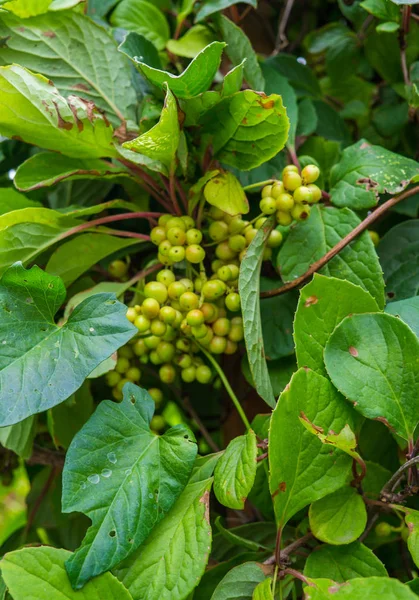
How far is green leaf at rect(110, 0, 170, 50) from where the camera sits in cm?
75

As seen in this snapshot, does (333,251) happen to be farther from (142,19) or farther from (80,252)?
(142,19)

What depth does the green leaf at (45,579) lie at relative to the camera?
1.46 ft

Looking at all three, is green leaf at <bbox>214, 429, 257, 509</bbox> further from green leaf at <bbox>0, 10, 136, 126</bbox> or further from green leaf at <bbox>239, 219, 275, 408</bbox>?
green leaf at <bbox>0, 10, 136, 126</bbox>

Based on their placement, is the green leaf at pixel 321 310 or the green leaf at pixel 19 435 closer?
the green leaf at pixel 321 310

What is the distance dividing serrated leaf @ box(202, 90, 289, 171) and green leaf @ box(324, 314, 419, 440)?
0.63 feet

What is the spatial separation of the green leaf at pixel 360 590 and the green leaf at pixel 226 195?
13.0 inches

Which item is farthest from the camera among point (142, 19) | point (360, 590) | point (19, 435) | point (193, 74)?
point (142, 19)

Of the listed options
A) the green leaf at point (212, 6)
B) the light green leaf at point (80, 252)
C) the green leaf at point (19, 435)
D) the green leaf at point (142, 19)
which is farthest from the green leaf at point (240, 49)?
the green leaf at point (19, 435)

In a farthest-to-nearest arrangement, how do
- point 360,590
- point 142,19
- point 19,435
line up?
1. point 142,19
2. point 19,435
3. point 360,590

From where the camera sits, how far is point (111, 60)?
2.19 ft

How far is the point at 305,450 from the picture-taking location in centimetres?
48

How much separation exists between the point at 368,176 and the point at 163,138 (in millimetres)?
222

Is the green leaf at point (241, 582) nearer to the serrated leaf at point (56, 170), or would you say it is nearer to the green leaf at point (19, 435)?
the green leaf at point (19, 435)

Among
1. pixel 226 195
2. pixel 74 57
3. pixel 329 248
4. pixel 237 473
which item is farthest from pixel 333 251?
pixel 74 57
